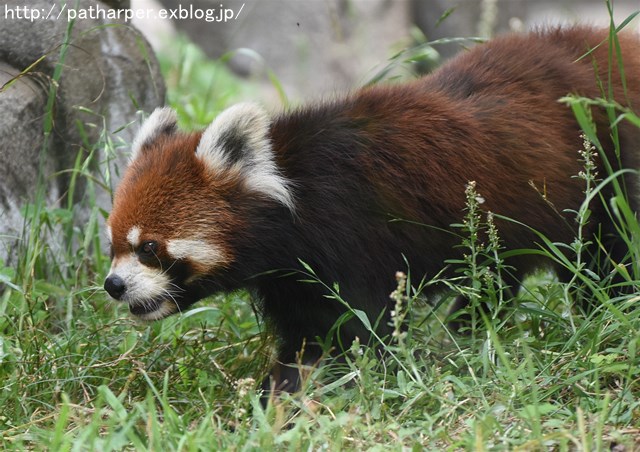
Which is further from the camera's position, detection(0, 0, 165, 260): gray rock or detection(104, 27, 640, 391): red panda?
detection(0, 0, 165, 260): gray rock

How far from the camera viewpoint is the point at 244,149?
13.1 ft

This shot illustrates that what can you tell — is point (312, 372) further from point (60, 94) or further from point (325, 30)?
point (325, 30)

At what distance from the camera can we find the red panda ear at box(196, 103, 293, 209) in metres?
3.94

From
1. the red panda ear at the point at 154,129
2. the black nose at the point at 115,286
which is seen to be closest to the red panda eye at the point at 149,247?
the black nose at the point at 115,286

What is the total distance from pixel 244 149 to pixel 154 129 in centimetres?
65

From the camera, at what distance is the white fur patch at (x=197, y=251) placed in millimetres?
3887

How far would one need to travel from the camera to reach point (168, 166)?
4039mm

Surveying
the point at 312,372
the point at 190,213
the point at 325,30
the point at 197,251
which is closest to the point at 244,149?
the point at 190,213

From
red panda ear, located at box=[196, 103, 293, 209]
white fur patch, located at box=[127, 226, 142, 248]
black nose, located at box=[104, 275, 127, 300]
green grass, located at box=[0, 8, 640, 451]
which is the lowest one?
green grass, located at box=[0, 8, 640, 451]

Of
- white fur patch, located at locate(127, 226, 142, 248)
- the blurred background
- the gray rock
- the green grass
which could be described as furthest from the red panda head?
the blurred background

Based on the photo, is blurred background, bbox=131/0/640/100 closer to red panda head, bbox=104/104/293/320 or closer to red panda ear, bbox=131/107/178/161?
red panda ear, bbox=131/107/178/161

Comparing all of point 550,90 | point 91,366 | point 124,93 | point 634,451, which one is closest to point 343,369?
point 91,366

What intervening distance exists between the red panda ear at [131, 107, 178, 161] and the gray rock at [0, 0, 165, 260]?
28 centimetres

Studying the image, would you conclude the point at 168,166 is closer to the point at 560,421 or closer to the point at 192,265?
the point at 192,265
